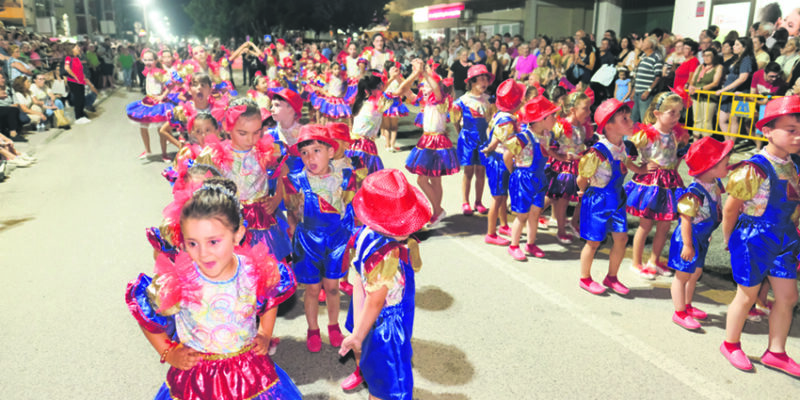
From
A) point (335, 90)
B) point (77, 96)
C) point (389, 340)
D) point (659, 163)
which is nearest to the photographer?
point (389, 340)

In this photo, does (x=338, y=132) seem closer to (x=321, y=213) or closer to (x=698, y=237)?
(x=321, y=213)

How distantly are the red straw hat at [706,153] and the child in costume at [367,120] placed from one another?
326 cm

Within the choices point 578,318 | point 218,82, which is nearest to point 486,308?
point 578,318

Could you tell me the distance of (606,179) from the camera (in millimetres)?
5027

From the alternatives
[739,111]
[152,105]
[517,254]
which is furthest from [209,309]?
[739,111]

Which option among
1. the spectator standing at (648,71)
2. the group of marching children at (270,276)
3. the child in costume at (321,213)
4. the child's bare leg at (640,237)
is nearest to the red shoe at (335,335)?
the group of marching children at (270,276)

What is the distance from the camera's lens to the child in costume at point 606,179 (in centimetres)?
496

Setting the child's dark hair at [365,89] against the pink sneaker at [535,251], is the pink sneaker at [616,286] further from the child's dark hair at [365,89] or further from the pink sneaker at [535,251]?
the child's dark hair at [365,89]

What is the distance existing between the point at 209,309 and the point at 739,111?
11.1m

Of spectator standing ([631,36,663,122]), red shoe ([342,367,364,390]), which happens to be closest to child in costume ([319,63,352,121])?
spectator standing ([631,36,663,122])

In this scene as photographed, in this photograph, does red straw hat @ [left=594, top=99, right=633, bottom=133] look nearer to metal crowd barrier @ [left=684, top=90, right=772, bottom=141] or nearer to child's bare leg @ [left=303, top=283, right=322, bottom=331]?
child's bare leg @ [left=303, top=283, right=322, bottom=331]

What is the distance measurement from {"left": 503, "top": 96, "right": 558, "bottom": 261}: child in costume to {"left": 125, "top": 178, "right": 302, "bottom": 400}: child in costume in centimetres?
379

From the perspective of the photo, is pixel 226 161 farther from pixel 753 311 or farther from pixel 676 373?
pixel 753 311

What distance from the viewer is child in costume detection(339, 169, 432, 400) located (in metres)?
2.69
